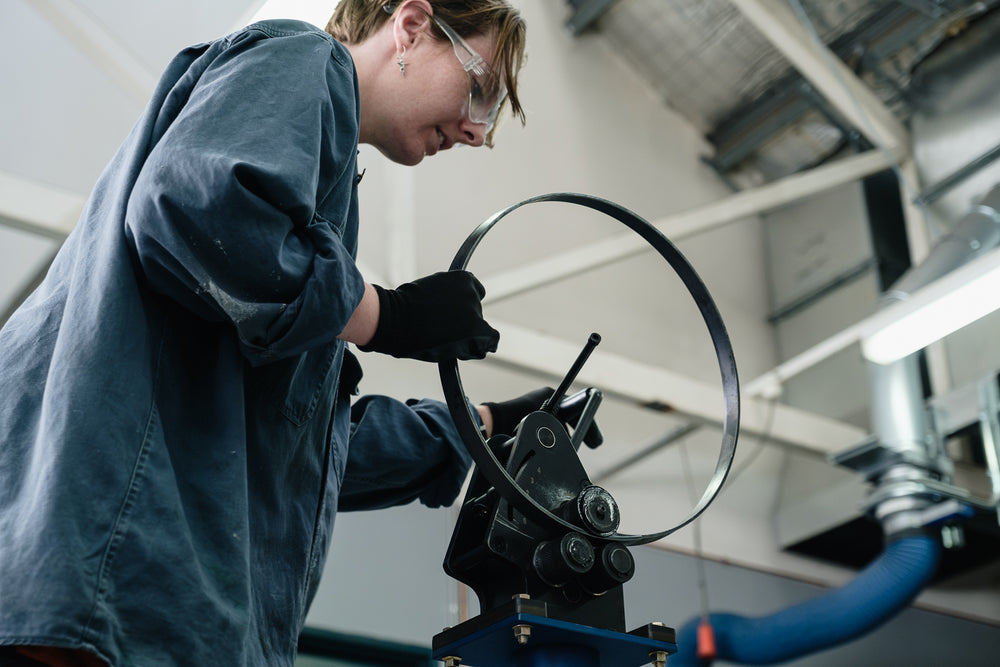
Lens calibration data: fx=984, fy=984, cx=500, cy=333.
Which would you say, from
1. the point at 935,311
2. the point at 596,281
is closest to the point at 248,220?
the point at 935,311

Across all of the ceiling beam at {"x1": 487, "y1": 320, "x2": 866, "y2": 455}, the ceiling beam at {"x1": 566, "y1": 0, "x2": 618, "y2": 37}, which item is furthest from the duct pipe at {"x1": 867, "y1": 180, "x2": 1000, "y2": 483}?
the ceiling beam at {"x1": 566, "y1": 0, "x2": 618, "y2": 37}

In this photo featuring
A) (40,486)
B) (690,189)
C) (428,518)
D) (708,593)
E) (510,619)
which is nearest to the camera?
(40,486)

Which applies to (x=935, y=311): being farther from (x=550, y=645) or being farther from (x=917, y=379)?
(x=550, y=645)

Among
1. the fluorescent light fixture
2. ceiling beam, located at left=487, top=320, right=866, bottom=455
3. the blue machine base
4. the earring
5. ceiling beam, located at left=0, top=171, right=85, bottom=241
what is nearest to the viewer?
the blue machine base

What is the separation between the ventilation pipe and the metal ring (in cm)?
256

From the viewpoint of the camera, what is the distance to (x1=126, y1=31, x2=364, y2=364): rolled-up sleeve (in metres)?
0.81

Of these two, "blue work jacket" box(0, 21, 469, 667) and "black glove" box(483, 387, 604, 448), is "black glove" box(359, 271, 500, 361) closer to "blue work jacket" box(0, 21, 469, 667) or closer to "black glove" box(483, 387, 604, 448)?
"blue work jacket" box(0, 21, 469, 667)

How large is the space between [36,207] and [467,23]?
65.1 inches

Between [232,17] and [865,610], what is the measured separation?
10.2 ft

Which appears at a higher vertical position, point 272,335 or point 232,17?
point 232,17

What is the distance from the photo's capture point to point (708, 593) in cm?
409

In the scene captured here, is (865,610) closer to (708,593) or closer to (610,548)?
(708,593)

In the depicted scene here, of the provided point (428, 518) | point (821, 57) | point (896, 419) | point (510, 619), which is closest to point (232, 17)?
point (428, 518)

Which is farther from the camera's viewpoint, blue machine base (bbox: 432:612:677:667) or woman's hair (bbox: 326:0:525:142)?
woman's hair (bbox: 326:0:525:142)
